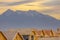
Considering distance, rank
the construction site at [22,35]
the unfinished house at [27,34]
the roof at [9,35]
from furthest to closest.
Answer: the unfinished house at [27,34] → the roof at [9,35] → the construction site at [22,35]

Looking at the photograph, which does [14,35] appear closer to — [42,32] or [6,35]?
[6,35]

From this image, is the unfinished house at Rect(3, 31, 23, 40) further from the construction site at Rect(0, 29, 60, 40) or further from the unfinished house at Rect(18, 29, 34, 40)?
the unfinished house at Rect(18, 29, 34, 40)

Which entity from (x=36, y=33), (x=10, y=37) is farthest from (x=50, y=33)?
(x=10, y=37)

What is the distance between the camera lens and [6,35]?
62719mm

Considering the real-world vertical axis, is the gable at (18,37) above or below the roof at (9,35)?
below

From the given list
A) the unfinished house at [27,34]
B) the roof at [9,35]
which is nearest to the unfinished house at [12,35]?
the roof at [9,35]

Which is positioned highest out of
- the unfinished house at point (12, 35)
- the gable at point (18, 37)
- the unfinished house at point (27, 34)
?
the unfinished house at point (12, 35)

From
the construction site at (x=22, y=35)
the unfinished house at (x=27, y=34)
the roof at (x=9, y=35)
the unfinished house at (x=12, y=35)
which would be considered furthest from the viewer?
the unfinished house at (x=27, y=34)

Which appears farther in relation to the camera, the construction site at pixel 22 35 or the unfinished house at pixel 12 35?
the unfinished house at pixel 12 35

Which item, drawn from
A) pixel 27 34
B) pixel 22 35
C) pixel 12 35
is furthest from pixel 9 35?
pixel 27 34

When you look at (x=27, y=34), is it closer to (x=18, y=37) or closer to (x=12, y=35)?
(x=18, y=37)

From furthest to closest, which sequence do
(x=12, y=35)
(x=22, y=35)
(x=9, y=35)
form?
1. (x=22, y=35)
2. (x=12, y=35)
3. (x=9, y=35)

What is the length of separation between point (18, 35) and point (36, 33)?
10863 mm

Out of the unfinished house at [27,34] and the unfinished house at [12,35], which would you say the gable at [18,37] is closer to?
the unfinished house at [12,35]
